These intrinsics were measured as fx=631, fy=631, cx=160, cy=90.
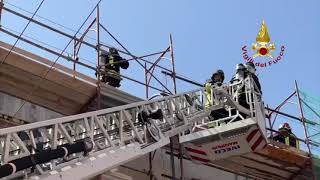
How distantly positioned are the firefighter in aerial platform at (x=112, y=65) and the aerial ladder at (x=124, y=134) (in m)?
2.14

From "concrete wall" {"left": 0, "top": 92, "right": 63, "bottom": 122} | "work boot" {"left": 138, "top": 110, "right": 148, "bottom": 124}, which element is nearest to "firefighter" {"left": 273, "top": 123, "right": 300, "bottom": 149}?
"concrete wall" {"left": 0, "top": 92, "right": 63, "bottom": 122}

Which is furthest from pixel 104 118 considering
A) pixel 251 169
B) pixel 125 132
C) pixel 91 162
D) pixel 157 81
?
pixel 251 169

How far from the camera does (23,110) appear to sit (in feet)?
39.9

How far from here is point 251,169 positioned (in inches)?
557

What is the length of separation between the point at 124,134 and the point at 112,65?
427 cm

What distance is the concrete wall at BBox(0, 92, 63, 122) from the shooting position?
1192cm

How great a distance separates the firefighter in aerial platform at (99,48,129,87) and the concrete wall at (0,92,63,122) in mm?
1364

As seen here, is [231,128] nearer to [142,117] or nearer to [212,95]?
[212,95]

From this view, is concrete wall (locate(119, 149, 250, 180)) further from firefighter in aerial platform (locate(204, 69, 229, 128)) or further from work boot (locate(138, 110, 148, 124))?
work boot (locate(138, 110, 148, 124))

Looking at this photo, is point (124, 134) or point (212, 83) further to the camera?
point (212, 83)

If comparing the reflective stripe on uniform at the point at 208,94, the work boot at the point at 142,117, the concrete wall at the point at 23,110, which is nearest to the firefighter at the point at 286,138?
the reflective stripe on uniform at the point at 208,94

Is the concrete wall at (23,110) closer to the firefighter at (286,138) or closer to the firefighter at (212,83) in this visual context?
the firefighter at (212,83)

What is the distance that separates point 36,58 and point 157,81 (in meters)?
3.32

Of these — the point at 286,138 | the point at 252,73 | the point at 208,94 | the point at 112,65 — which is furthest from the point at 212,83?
the point at 286,138
